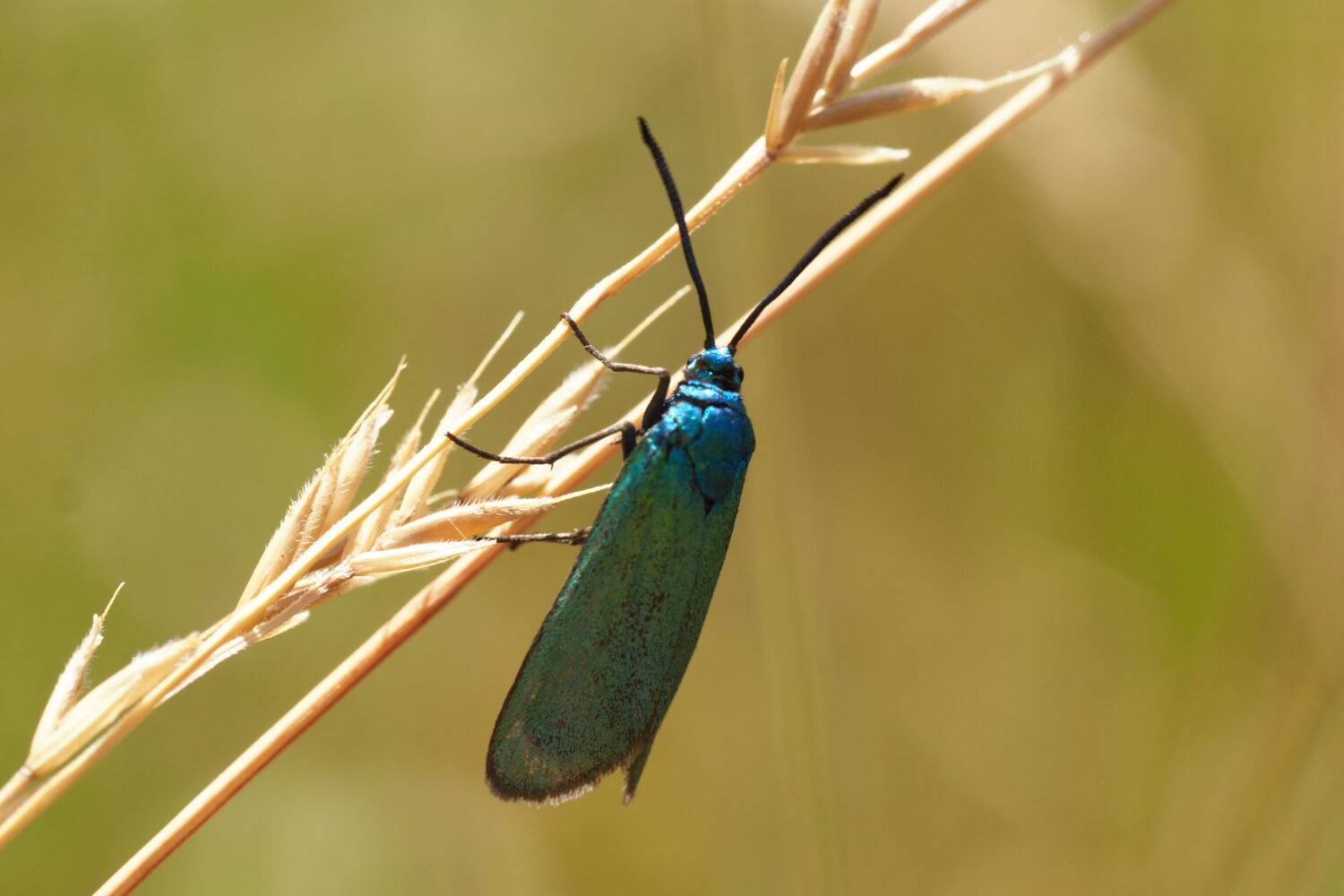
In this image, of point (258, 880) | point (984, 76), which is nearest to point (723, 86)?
point (984, 76)

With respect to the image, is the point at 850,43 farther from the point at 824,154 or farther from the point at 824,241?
the point at 824,241

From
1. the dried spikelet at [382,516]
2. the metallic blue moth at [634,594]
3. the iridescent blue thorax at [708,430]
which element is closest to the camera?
the dried spikelet at [382,516]

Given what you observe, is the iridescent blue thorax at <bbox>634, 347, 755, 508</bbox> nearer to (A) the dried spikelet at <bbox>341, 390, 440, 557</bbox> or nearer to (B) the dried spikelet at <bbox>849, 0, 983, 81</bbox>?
(A) the dried spikelet at <bbox>341, 390, 440, 557</bbox>

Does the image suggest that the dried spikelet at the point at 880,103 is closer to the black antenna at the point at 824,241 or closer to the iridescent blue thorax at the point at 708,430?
the black antenna at the point at 824,241

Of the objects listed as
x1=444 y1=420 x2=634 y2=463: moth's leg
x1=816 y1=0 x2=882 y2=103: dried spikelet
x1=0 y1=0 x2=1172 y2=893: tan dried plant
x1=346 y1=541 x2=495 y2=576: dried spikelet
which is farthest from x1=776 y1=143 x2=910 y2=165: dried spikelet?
x1=346 y1=541 x2=495 y2=576: dried spikelet

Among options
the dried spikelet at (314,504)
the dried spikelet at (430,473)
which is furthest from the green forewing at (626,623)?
the dried spikelet at (314,504)

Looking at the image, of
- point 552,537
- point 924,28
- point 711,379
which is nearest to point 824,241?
point 924,28

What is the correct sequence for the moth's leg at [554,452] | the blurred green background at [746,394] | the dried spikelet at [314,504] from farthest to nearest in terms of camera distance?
the blurred green background at [746,394] → the moth's leg at [554,452] → the dried spikelet at [314,504]
